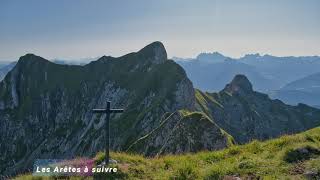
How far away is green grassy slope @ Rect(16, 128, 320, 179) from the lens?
57.8 feet

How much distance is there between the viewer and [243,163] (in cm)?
1883

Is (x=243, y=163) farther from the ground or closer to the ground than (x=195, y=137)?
farther from the ground

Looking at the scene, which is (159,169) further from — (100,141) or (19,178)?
(100,141)

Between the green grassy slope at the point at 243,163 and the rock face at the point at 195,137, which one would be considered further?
the rock face at the point at 195,137

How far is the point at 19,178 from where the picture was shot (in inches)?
747

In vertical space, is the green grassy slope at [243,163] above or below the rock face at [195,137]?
above

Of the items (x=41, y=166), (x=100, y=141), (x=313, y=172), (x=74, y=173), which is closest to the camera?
(x=313, y=172)

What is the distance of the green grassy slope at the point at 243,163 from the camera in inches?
694

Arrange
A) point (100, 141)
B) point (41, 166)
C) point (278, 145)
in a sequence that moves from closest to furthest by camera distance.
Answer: point (41, 166)
point (278, 145)
point (100, 141)

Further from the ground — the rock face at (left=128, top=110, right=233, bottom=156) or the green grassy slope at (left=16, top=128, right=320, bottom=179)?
the green grassy slope at (left=16, top=128, right=320, bottom=179)

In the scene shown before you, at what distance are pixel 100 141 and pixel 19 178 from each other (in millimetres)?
147034

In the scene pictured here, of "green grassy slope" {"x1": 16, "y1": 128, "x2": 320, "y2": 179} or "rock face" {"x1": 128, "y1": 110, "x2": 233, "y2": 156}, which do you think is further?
"rock face" {"x1": 128, "y1": 110, "x2": 233, "y2": 156}

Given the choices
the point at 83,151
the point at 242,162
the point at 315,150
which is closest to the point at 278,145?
the point at 315,150

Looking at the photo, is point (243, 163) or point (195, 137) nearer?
point (243, 163)
